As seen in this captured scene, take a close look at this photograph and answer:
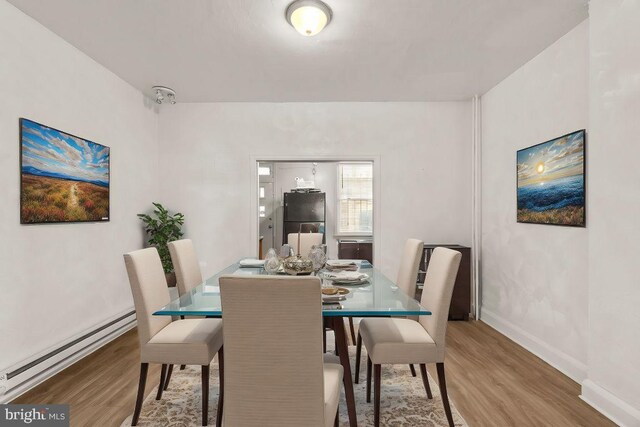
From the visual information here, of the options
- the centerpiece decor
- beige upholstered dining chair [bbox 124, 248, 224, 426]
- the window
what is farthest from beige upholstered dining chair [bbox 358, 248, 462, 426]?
the window

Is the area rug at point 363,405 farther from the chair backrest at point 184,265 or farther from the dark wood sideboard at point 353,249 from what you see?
the dark wood sideboard at point 353,249

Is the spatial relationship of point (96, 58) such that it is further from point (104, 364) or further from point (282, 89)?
point (104, 364)

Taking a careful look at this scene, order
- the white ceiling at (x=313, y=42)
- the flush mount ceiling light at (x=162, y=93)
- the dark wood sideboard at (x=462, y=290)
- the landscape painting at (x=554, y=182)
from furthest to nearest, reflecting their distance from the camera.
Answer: the dark wood sideboard at (x=462, y=290), the flush mount ceiling light at (x=162, y=93), the landscape painting at (x=554, y=182), the white ceiling at (x=313, y=42)

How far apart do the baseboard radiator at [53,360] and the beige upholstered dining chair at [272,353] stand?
6.22ft

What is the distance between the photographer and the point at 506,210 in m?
3.71

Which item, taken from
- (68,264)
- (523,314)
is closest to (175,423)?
(68,264)

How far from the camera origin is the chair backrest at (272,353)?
1.33m

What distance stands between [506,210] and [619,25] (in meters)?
1.95

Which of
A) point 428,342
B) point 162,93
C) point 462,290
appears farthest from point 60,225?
point 462,290

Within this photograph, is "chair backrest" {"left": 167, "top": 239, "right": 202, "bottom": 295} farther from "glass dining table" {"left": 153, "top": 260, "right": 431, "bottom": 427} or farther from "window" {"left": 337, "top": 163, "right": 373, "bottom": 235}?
"window" {"left": 337, "top": 163, "right": 373, "bottom": 235}

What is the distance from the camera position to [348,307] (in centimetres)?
178

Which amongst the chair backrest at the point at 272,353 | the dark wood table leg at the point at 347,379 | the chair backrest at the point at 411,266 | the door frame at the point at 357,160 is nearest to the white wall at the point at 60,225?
the door frame at the point at 357,160

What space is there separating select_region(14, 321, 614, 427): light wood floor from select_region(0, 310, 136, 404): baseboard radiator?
0.19 feet

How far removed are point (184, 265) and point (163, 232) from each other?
63.9 inches
